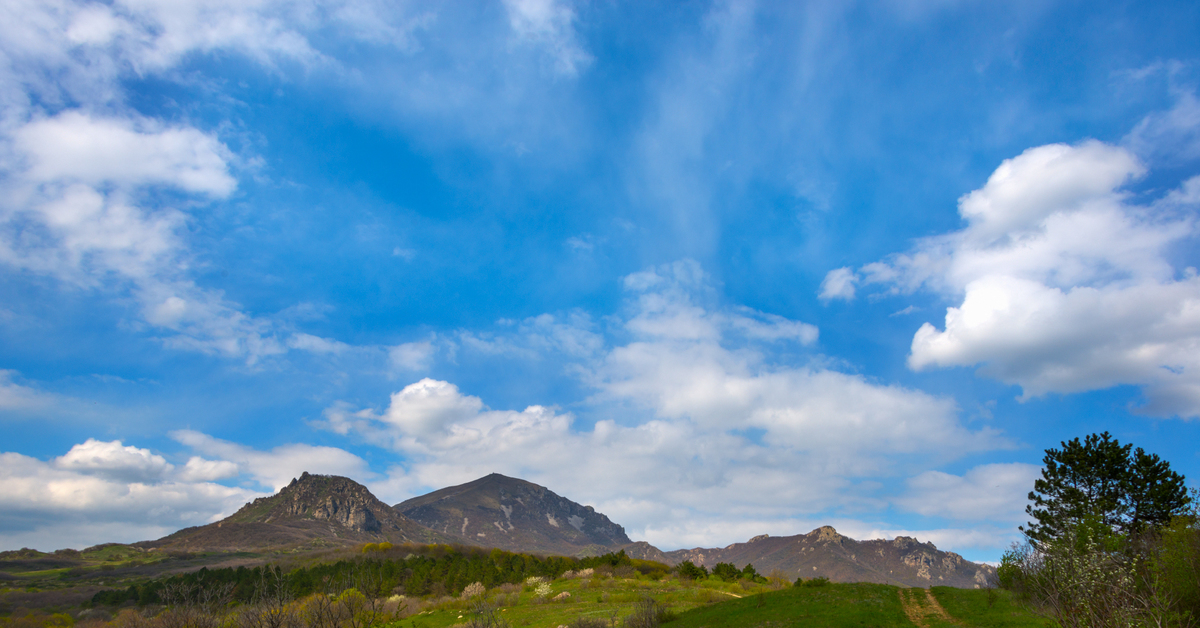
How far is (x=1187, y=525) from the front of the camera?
32531 millimetres

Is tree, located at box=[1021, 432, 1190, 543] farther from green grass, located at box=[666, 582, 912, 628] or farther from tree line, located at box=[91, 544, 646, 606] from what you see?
tree line, located at box=[91, 544, 646, 606]

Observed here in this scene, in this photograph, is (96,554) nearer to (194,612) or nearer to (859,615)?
(194,612)

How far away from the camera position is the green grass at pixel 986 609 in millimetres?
29516

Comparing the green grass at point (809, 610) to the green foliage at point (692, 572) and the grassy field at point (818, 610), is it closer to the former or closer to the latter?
the grassy field at point (818, 610)

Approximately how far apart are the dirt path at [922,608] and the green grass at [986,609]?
0.52m

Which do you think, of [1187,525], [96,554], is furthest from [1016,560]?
[96,554]

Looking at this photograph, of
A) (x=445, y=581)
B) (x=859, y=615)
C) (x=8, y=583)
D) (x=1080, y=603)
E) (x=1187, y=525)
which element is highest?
(x=1187, y=525)

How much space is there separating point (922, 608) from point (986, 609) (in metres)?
3.39

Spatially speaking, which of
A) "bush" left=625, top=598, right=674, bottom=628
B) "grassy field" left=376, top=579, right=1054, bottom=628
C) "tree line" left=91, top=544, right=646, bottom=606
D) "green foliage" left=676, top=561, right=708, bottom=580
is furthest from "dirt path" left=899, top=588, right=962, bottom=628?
"tree line" left=91, top=544, right=646, bottom=606

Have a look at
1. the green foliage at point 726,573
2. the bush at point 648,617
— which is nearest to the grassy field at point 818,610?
the bush at point 648,617

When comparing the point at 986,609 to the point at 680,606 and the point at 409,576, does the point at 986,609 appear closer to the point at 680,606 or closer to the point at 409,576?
the point at 680,606

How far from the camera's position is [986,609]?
110 feet

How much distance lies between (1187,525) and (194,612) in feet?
183

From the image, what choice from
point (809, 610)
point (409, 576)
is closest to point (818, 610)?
point (809, 610)
